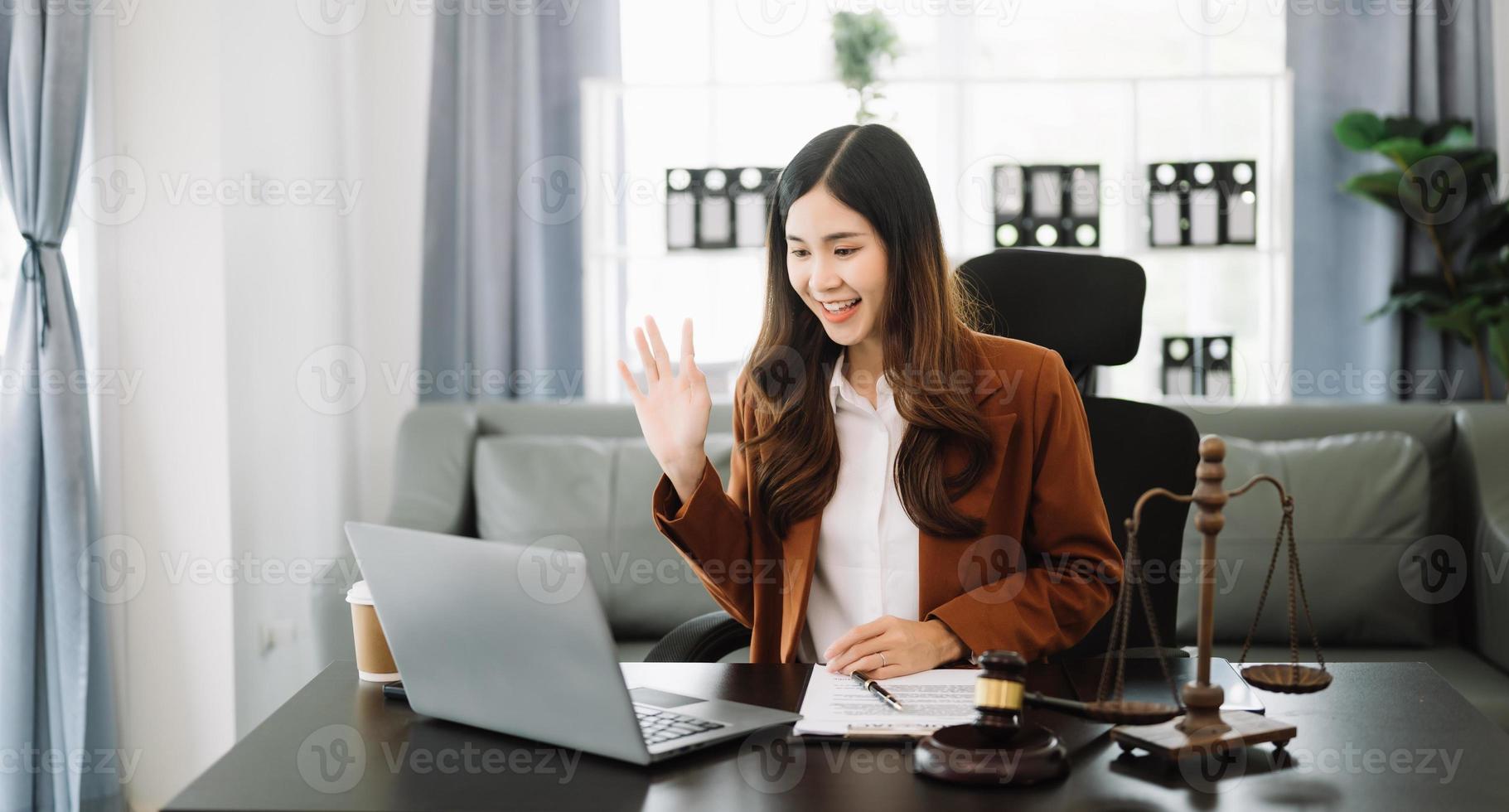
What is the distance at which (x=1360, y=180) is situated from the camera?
3.52m

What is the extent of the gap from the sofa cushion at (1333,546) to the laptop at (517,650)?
2.03 m

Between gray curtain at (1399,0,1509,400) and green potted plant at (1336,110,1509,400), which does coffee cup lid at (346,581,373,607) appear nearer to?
green potted plant at (1336,110,1509,400)

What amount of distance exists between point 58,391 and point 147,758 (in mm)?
944

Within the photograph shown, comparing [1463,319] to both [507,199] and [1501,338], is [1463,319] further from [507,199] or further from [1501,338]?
[507,199]

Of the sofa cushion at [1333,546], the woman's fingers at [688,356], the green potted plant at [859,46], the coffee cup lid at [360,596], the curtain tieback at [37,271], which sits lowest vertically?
the sofa cushion at [1333,546]

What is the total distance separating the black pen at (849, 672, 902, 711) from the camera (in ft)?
4.15

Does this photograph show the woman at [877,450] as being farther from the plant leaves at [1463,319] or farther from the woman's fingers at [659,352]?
the plant leaves at [1463,319]

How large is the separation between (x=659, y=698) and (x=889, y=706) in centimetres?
24

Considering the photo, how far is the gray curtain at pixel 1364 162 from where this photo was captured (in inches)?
144

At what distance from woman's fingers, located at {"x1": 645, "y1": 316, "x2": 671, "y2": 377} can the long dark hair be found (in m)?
0.20

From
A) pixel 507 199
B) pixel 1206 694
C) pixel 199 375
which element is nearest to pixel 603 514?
pixel 199 375

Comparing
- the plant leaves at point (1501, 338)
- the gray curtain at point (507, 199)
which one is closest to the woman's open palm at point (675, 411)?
the gray curtain at point (507, 199)

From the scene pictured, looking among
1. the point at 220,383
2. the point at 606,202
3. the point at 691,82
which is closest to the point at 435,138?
the point at 606,202

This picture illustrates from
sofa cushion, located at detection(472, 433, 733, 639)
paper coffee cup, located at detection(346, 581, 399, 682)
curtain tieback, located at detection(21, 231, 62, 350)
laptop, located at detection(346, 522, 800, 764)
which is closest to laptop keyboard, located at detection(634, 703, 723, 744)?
laptop, located at detection(346, 522, 800, 764)
